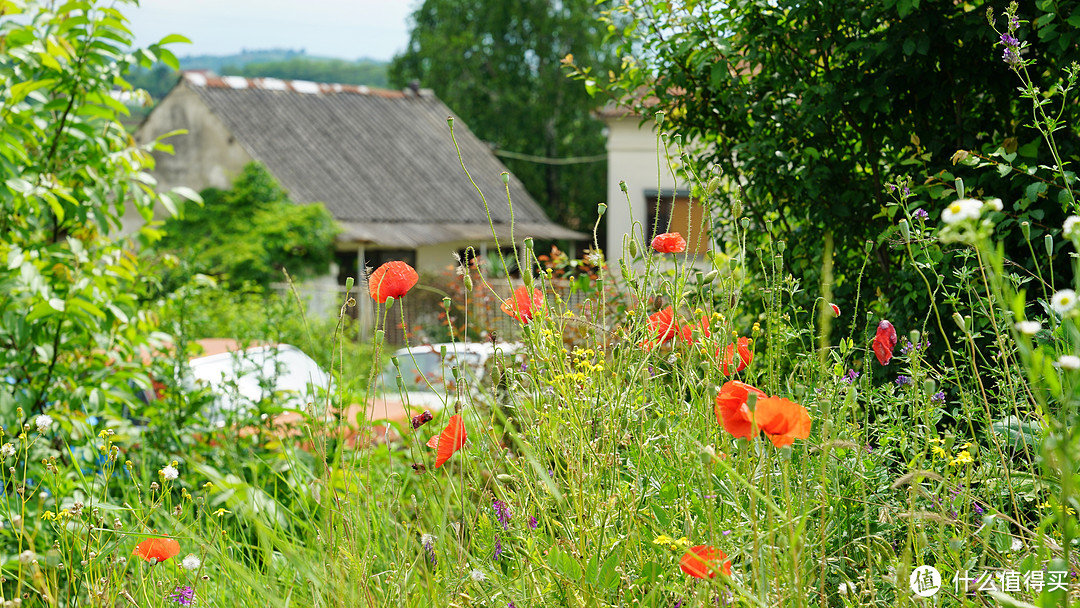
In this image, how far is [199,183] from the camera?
1966cm

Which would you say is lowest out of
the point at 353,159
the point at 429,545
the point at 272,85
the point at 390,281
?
the point at 429,545

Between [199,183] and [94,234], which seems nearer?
[94,234]

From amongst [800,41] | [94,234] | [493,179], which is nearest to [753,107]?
[800,41]

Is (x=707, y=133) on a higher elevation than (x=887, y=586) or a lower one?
higher

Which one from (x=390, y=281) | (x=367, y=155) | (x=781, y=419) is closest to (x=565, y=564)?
(x=781, y=419)

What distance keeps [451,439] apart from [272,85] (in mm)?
22813

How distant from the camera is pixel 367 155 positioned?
22797 mm

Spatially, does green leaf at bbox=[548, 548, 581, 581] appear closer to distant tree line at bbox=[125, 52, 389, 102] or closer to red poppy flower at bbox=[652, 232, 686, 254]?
red poppy flower at bbox=[652, 232, 686, 254]

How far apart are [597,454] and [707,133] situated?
2135 mm

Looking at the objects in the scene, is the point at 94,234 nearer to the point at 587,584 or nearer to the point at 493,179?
the point at 587,584

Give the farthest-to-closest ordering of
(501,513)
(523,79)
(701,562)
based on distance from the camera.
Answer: (523,79) → (501,513) → (701,562)

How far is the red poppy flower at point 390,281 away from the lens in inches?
75.3

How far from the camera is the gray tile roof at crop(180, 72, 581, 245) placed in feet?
67.6

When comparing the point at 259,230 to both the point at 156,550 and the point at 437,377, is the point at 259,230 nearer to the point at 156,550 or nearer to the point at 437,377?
the point at 437,377
